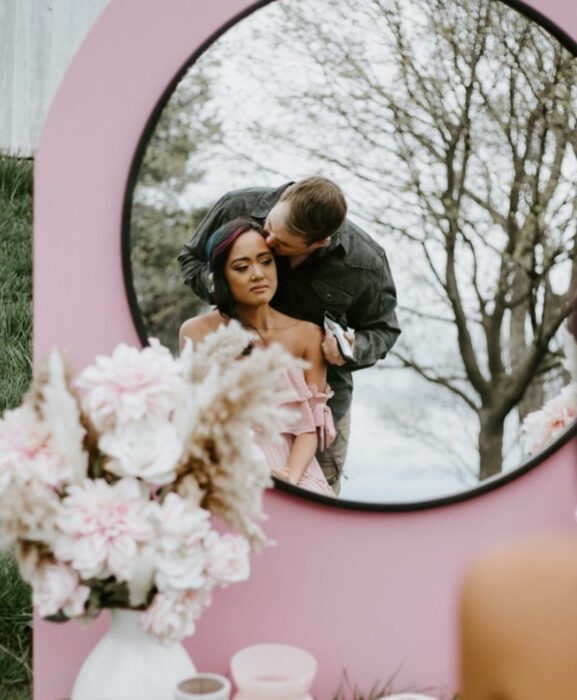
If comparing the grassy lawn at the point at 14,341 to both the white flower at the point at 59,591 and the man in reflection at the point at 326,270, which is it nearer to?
the white flower at the point at 59,591

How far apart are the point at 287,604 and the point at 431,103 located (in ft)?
2.43

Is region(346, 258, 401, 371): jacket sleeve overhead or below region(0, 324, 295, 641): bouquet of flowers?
overhead

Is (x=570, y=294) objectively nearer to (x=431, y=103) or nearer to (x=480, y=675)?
(x=431, y=103)

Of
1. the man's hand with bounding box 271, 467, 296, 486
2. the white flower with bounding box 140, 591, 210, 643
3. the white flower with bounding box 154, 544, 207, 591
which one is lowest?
the white flower with bounding box 140, 591, 210, 643

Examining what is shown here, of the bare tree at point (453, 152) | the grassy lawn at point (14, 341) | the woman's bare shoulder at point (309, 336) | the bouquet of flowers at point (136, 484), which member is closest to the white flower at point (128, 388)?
the bouquet of flowers at point (136, 484)

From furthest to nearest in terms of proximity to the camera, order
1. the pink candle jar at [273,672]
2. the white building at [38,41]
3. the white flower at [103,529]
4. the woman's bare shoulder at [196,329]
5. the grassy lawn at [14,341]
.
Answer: the white building at [38,41], the grassy lawn at [14,341], the woman's bare shoulder at [196,329], the pink candle jar at [273,672], the white flower at [103,529]

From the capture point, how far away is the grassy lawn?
4.81ft

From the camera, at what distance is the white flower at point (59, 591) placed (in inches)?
34.6

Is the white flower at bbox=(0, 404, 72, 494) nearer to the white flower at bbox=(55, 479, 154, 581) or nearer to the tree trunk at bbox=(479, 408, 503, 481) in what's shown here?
the white flower at bbox=(55, 479, 154, 581)

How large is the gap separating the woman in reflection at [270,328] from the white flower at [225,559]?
0.22m

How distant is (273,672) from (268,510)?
212 mm

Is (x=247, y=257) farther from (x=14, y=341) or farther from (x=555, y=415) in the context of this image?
(x=14, y=341)

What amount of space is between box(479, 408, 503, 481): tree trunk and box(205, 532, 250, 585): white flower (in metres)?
0.41

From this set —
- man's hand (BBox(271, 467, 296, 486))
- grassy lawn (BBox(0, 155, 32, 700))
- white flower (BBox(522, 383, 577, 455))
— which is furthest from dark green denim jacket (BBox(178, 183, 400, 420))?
grassy lawn (BBox(0, 155, 32, 700))
